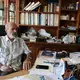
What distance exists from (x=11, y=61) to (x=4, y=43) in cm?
28

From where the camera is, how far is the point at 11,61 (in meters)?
2.52

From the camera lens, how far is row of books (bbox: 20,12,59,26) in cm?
366

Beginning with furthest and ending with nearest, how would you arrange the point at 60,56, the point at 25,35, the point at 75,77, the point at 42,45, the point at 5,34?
the point at 25,35
the point at 42,45
the point at 5,34
the point at 60,56
the point at 75,77

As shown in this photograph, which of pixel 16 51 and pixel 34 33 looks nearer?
pixel 16 51

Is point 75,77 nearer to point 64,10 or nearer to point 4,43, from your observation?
point 4,43

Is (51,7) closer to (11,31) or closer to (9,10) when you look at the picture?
(9,10)

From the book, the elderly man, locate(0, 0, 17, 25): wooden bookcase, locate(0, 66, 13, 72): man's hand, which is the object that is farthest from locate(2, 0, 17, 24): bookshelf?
locate(0, 66, 13, 72): man's hand

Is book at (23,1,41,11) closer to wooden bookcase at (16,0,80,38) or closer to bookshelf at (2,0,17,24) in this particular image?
wooden bookcase at (16,0,80,38)

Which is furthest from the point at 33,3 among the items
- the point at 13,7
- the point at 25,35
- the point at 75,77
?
the point at 75,77

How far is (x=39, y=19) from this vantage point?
12.1 ft

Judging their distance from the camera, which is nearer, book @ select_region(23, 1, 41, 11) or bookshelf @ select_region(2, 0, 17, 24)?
book @ select_region(23, 1, 41, 11)

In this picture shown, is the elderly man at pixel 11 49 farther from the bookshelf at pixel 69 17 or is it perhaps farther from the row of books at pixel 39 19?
the bookshelf at pixel 69 17

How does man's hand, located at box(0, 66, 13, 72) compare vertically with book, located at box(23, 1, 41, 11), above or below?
below

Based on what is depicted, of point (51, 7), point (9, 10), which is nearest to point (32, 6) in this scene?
point (51, 7)
